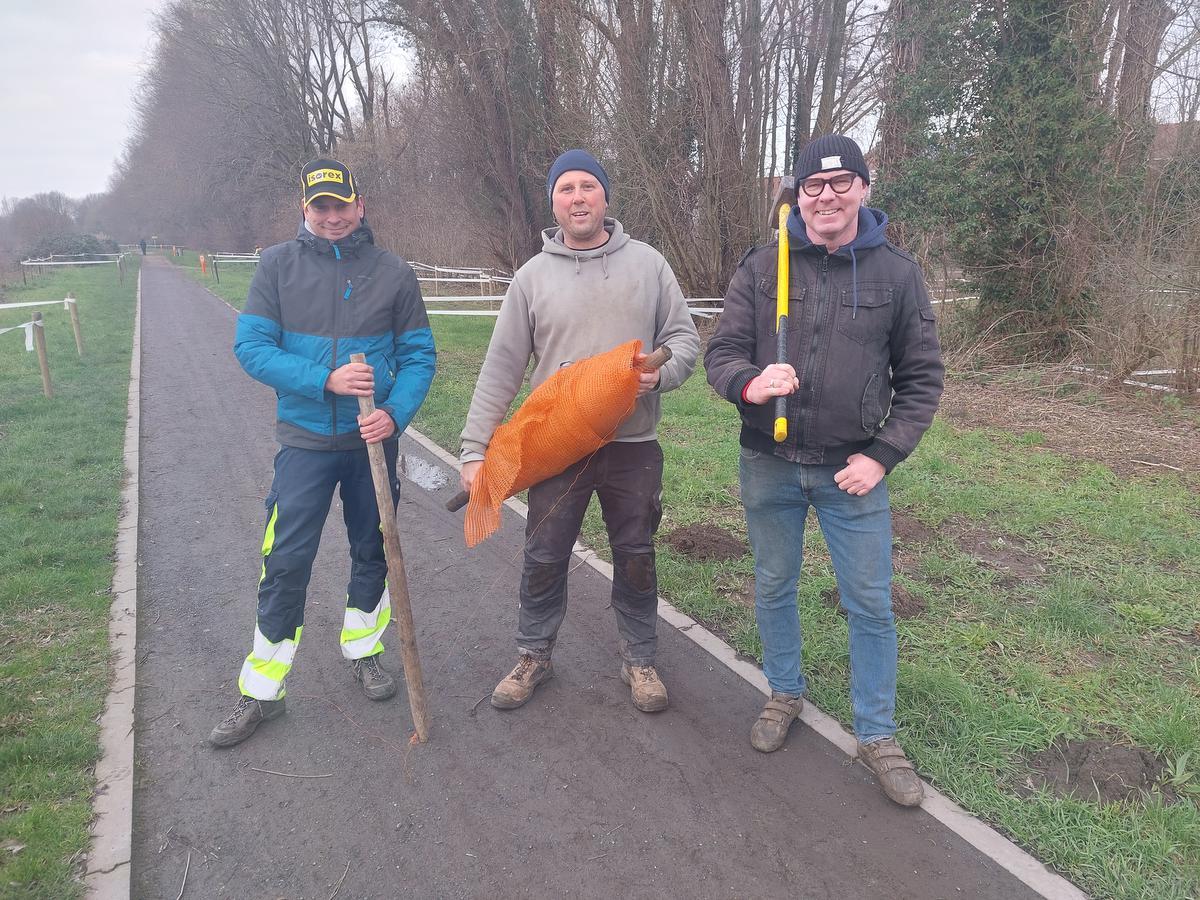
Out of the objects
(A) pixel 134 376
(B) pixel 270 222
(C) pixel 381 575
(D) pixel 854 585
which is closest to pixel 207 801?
(C) pixel 381 575

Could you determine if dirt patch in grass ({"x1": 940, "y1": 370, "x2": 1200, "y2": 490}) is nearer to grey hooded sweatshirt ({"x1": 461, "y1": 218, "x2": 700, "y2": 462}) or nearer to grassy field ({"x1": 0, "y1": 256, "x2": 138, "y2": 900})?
grey hooded sweatshirt ({"x1": 461, "y1": 218, "x2": 700, "y2": 462})

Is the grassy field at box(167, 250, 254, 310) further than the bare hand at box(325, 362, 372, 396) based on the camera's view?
Yes

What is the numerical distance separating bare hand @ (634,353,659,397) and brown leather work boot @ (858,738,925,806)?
1673 mm

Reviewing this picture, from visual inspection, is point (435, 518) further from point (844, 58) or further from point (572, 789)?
point (844, 58)

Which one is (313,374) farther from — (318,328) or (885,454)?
(885,454)

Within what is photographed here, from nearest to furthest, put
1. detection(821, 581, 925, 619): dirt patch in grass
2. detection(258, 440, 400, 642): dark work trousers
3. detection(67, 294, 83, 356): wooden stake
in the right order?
detection(258, 440, 400, 642): dark work trousers
detection(821, 581, 925, 619): dirt patch in grass
detection(67, 294, 83, 356): wooden stake

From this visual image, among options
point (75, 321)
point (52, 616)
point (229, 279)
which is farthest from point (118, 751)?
point (229, 279)

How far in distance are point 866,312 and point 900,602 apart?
7.26 ft

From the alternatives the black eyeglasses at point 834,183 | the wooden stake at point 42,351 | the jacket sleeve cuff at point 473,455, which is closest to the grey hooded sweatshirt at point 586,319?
the jacket sleeve cuff at point 473,455

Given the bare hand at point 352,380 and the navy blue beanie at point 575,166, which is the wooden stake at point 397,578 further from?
the navy blue beanie at point 575,166

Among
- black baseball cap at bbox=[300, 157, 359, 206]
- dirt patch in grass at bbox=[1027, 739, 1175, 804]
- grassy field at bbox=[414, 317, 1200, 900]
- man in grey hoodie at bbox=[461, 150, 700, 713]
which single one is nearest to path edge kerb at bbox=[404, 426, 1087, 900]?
grassy field at bbox=[414, 317, 1200, 900]

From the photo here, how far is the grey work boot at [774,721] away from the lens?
130 inches

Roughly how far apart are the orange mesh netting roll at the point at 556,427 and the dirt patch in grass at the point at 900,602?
198cm

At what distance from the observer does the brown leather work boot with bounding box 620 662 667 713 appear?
3570 millimetres
